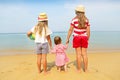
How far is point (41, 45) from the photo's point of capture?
24.8 feet

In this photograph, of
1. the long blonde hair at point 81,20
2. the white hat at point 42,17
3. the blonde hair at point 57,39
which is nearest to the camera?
the long blonde hair at point 81,20

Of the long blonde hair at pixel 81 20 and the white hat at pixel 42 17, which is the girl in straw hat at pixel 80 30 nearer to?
the long blonde hair at pixel 81 20

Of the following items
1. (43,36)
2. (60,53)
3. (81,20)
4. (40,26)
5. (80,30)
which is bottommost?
(60,53)

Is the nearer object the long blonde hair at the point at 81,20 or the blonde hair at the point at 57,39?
the long blonde hair at the point at 81,20

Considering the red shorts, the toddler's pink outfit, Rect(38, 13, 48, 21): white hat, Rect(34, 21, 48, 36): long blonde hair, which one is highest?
Rect(38, 13, 48, 21): white hat

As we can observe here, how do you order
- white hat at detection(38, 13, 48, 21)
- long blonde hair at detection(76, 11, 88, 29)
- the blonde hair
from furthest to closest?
the blonde hair → white hat at detection(38, 13, 48, 21) → long blonde hair at detection(76, 11, 88, 29)

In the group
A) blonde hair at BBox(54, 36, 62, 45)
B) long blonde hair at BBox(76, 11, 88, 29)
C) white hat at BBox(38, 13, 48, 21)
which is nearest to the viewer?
long blonde hair at BBox(76, 11, 88, 29)

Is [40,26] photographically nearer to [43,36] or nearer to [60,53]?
[43,36]

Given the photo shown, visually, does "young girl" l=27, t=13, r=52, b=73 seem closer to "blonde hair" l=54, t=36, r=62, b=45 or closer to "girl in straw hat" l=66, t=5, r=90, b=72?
"blonde hair" l=54, t=36, r=62, b=45

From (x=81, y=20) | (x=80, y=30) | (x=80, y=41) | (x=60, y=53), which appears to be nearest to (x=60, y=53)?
(x=60, y=53)

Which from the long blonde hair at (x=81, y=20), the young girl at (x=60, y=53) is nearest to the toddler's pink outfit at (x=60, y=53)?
the young girl at (x=60, y=53)

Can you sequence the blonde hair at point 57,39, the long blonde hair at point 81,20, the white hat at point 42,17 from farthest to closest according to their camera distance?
1. the blonde hair at point 57,39
2. the white hat at point 42,17
3. the long blonde hair at point 81,20

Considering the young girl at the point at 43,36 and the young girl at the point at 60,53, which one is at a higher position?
the young girl at the point at 43,36

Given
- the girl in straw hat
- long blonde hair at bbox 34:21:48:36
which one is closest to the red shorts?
the girl in straw hat
